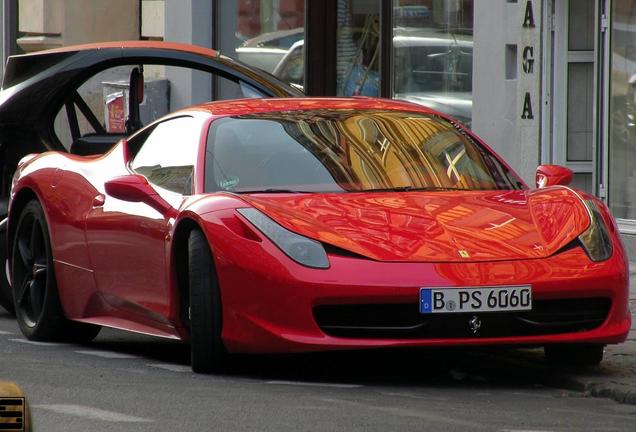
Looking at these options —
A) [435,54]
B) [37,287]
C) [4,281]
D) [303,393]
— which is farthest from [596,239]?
[435,54]

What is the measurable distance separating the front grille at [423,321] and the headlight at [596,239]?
270 millimetres

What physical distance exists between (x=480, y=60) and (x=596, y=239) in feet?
28.6

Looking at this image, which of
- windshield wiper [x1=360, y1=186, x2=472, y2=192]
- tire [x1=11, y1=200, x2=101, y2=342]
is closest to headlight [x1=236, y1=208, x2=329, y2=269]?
windshield wiper [x1=360, y1=186, x2=472, y2=192]

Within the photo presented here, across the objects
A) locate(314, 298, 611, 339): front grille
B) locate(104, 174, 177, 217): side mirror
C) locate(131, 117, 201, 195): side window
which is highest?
locate(131, 117, 201, 195): side window

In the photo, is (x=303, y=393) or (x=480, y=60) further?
(x=480, y=60)

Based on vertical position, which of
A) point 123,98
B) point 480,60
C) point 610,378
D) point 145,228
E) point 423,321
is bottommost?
point 610,378

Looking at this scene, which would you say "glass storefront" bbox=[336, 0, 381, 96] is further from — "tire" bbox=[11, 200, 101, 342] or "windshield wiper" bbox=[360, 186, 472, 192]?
"windshield wiper" bbox=[360, 186, 472, 192]

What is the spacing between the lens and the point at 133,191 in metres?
8.44

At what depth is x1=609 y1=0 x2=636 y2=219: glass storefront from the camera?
1496 centimetres

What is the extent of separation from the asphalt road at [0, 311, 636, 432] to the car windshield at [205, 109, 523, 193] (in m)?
0.84

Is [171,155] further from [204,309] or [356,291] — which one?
[356,291]

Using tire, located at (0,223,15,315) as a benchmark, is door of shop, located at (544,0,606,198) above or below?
above

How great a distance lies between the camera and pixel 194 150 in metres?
8.49

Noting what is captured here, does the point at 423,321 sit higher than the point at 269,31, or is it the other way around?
the point at 269,31
